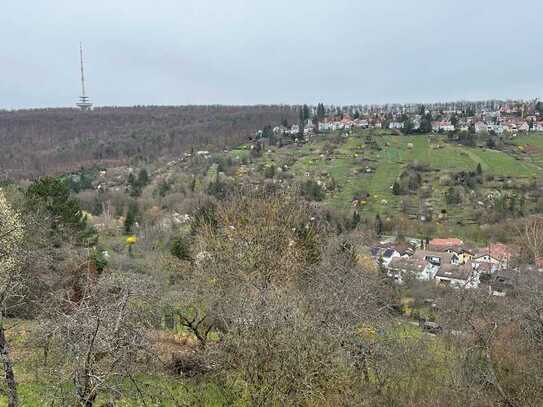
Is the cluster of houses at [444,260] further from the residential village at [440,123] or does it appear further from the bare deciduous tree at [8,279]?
the residential village at [440,123]

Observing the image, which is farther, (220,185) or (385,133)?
(385,133)

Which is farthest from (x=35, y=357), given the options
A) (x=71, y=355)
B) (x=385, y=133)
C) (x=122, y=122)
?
(x=122, y=122)

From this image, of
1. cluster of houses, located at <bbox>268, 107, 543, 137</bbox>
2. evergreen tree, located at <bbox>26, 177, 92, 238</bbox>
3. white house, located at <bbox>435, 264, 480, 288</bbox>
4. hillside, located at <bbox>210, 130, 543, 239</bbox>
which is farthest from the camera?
cluster of houses, located at <bbox>268, 107, 543, 137</bbox>

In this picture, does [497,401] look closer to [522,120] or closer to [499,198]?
[499,198]

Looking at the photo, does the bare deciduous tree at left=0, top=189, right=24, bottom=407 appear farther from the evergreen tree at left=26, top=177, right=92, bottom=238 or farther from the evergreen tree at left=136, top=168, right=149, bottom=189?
the evergreen tree at left=136, top=168, right=149, bottom=189

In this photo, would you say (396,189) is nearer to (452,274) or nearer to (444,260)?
(444,260)

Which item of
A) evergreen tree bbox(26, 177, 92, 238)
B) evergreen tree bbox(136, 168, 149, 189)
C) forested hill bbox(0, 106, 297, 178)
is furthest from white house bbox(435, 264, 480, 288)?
forested hill bbox(0, 106, 297, 178)

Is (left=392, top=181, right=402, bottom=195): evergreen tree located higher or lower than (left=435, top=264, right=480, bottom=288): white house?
higher
